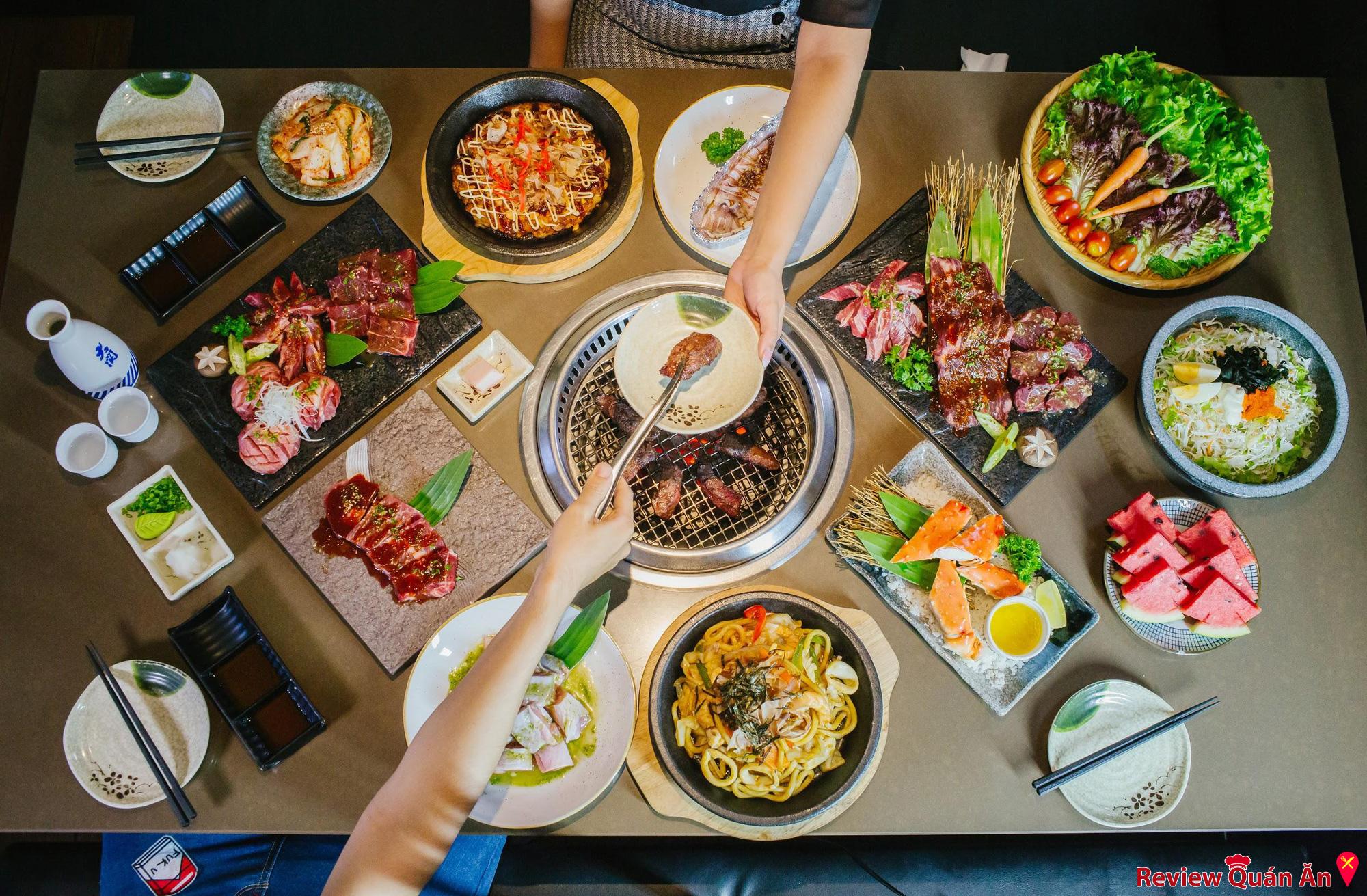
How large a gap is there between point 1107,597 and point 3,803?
3.68 meters

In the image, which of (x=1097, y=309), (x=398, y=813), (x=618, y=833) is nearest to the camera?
(x=398, y=813)

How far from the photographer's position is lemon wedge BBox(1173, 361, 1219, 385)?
9.11ft

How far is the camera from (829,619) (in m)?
2.59

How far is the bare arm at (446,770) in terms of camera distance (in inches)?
82.6

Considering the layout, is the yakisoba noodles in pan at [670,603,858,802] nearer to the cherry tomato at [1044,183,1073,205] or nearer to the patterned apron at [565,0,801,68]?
the cherry tomato at [1044,183,1073,205]

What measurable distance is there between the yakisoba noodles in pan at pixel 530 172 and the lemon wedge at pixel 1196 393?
2168mm

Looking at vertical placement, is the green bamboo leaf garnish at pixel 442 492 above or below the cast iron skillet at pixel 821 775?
above

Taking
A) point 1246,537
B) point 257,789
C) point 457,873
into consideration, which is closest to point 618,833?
point 457,873

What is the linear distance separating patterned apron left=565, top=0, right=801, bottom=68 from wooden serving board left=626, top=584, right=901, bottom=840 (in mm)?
2186

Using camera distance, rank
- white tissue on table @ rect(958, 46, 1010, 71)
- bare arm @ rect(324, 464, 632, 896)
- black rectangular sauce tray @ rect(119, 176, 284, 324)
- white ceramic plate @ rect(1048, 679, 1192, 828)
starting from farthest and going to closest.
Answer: white tissue on table @ rect(958, 46, 1010, 71) → black rectangular sauce tray @ rect(119, 176, 284, 324) → white ceramic plate @ rect(1048, 679, 1192, 828) → bare arm @ rect(324, 464, 632, 896)

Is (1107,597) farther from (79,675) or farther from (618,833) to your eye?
(79,675)

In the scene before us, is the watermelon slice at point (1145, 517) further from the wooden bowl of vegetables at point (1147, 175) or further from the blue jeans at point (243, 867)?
the blue jeans at point (243, 867)

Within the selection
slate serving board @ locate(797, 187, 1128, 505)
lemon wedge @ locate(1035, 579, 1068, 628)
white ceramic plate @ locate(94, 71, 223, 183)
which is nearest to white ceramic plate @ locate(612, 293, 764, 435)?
slate serving board @ locate(797, 187, 1128, 505)

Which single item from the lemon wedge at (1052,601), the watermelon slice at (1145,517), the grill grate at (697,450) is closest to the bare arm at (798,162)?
the grill grate at (697,450)
